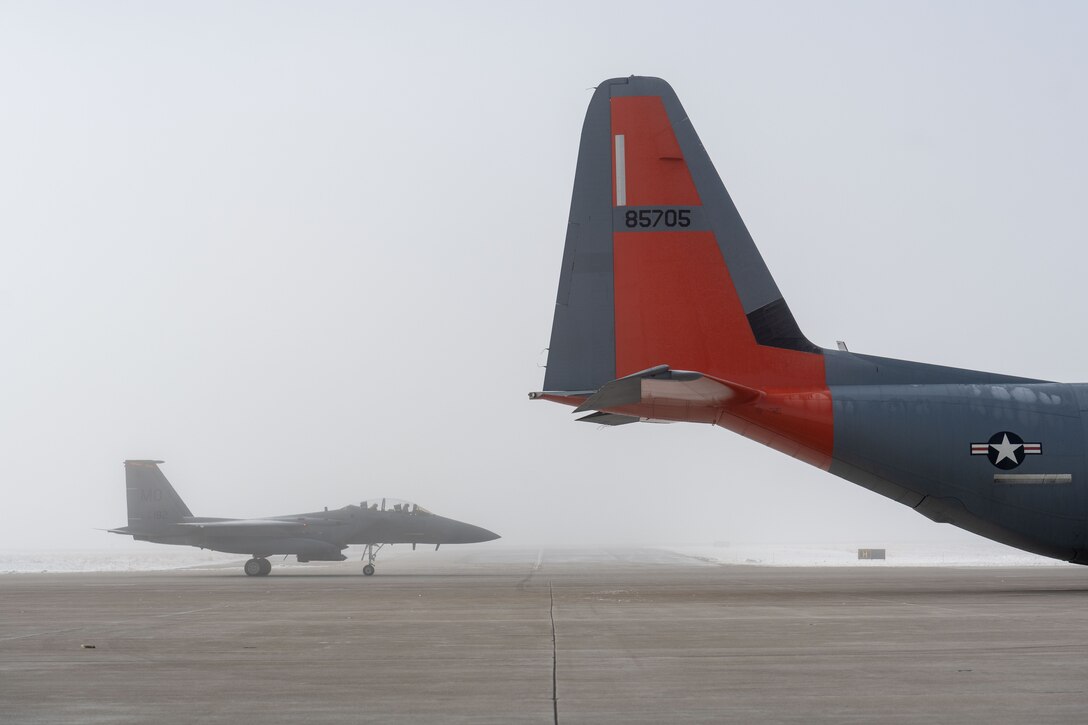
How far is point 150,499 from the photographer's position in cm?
3459

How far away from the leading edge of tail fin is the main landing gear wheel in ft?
69.6

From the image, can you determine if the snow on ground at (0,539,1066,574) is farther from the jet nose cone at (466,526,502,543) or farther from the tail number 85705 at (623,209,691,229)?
the tail number 85705 at (623,209,691,229)

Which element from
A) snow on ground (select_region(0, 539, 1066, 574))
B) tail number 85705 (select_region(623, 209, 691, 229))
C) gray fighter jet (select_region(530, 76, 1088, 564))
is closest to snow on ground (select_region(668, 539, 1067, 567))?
snow on ground (select_region(0, 539, 1066, 574))

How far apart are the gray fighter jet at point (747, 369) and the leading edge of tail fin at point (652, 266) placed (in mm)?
22

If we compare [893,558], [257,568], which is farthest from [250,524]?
[893,558]

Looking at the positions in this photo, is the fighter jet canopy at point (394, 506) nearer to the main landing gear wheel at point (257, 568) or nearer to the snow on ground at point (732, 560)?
the main landing gear wheel at point (257, 568)

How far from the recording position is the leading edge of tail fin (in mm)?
15281

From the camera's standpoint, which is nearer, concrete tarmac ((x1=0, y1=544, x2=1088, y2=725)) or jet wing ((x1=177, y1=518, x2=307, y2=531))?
concrete tarmac ((x1=0, y1=544, x2=1088, y2=725))

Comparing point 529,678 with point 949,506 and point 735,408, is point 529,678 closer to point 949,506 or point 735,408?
point 735,408

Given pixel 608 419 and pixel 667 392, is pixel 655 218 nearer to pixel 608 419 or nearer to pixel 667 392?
pixel 667 392

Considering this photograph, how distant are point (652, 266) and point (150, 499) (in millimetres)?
25490

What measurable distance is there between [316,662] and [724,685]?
304cm

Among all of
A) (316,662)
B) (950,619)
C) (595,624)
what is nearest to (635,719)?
(316,662)

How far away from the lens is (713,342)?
611 inches
